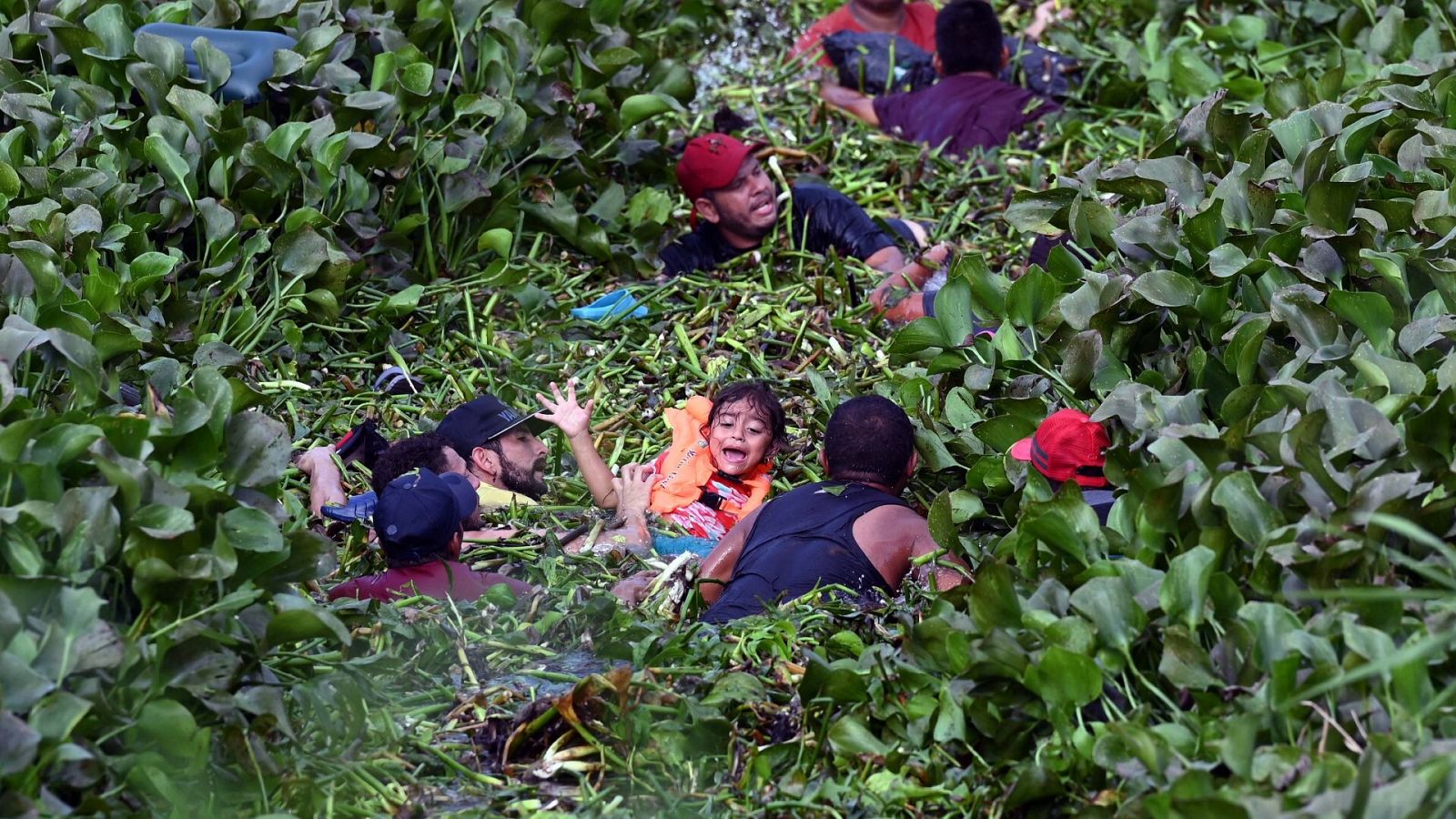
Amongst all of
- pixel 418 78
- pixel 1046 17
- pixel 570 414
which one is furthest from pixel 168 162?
pixel 1046 17

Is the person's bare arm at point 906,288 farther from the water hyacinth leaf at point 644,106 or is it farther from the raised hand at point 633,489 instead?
the raised hand at point 633,489

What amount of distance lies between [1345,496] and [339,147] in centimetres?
321

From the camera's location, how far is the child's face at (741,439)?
4.71 m

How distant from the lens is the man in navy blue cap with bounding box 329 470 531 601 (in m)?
4.00

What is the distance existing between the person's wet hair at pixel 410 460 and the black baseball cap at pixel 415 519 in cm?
36

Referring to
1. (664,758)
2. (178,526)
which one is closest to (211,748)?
(178,526)

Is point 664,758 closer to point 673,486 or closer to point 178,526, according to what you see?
point 178,526

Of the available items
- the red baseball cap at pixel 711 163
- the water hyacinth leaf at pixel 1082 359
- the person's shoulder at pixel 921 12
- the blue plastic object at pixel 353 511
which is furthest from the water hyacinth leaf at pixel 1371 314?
the person's shoulder at pixel 921 12

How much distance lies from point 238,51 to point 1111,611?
3450 mm

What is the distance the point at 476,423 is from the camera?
4.72 m

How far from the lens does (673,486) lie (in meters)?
4.78

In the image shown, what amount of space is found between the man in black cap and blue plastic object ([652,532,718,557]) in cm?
39

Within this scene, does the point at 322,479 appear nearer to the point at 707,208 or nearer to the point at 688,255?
the point at 688,255

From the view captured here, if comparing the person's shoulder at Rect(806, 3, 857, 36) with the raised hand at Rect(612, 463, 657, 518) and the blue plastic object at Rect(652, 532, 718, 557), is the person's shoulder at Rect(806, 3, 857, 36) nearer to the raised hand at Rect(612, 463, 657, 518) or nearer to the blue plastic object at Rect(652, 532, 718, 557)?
the raised hand at Rect(612, 463, 657, 518)
